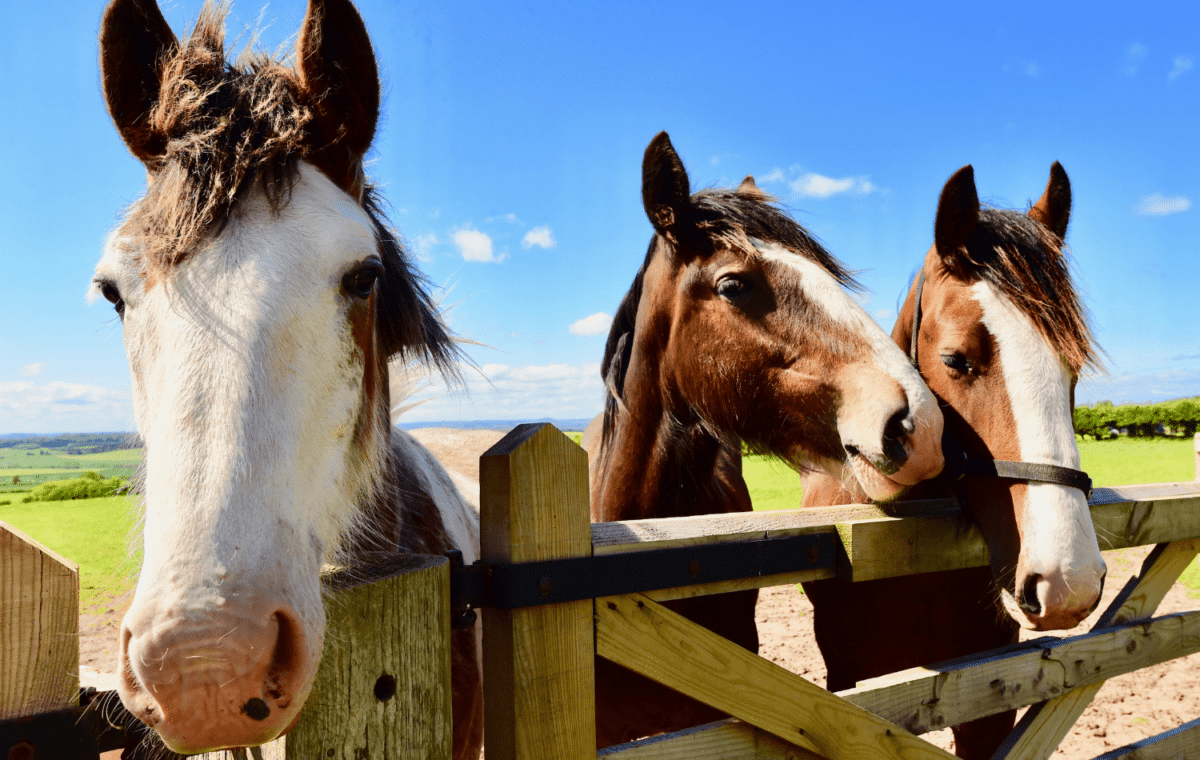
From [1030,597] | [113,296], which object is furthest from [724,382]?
[113,296]

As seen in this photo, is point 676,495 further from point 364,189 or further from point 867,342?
point 364,189

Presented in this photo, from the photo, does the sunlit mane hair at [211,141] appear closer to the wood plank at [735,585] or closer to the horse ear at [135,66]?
the horse ear at [135,66]

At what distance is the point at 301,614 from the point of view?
94 centimetres

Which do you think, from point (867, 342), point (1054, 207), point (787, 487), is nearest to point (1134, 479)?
point (787, 487)

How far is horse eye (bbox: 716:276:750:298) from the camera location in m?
2.47

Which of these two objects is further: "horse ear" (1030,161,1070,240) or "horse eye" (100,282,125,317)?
"horse ear" (1030,161,1070,240)

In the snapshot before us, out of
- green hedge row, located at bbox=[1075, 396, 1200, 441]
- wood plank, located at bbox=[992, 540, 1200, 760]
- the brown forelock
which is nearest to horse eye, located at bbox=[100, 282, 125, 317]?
the brown forelock

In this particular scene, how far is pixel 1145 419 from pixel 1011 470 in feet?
143

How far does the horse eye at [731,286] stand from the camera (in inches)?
97.1

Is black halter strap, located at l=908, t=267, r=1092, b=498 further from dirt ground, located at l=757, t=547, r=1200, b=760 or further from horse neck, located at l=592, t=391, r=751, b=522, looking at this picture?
dirt ground, located at l=757, t=547, r=1200, b=760

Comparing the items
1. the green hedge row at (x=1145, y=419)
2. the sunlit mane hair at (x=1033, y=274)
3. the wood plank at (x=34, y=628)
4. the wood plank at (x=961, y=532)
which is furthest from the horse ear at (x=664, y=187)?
the green hedge row at (x=1145, y=419)

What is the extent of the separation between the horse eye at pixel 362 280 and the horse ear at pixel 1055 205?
8.99ft

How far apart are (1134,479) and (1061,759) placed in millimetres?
15712

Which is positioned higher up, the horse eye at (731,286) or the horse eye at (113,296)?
the horse eye at (731,286)
